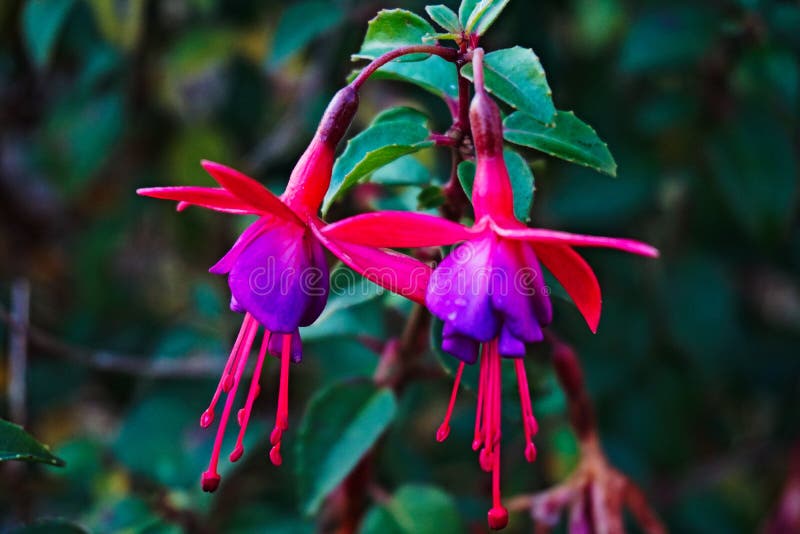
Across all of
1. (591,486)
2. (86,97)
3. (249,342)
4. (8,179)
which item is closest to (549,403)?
(591,486)

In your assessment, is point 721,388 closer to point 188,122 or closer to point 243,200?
point 188,122

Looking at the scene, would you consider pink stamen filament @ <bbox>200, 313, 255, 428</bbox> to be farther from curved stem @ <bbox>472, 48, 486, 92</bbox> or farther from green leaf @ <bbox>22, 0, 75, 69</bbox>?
green leaf @ <bbox>22, 0, 75, 69</bbox>

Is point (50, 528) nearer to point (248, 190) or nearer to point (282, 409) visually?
point (282, 409)

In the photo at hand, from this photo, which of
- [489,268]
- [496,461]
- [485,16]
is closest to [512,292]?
[489,268]

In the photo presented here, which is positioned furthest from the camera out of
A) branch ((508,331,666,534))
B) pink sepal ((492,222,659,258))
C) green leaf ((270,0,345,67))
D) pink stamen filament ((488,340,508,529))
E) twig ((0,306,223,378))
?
twig ((0,306,223,378))

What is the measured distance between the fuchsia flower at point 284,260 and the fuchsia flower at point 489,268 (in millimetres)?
31

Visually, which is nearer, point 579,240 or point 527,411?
point 579,240

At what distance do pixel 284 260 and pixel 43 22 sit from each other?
2.49 ft

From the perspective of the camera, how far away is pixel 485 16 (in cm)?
68

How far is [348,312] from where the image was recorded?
1.01 metres

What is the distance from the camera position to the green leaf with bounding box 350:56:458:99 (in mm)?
768

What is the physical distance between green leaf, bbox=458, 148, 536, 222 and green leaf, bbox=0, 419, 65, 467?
427mm

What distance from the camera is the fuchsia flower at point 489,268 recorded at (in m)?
0.58

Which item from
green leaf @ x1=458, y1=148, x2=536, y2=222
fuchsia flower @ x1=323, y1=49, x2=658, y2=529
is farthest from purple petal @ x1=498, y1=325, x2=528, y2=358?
green leaf @ x1=458, y1=148, x2=536, y2=222
